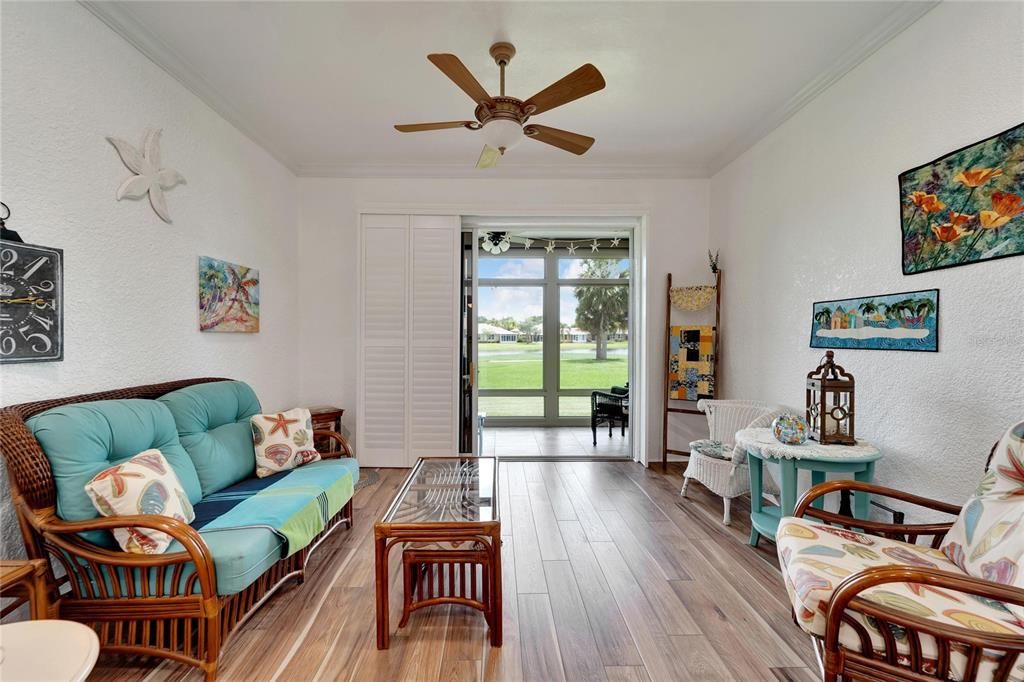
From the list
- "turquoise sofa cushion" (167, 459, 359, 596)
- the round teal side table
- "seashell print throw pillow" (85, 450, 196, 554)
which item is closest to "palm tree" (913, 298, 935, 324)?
the round teal side table

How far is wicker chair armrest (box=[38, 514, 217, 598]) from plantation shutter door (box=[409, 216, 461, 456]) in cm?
263

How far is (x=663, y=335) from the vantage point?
14.1 feet

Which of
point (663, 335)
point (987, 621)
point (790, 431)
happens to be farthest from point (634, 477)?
point (987, 621)

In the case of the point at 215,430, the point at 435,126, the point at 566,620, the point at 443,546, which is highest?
the point at 435,126

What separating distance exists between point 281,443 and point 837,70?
4077 mm

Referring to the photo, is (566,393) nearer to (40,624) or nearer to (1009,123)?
(1009,123)

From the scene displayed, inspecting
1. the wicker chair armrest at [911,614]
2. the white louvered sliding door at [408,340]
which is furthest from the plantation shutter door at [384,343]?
the wicker chair armrest at [911,614]

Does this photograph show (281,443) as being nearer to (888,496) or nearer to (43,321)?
(43,321)

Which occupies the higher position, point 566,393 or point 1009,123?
point 1009,123

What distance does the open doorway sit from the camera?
6.29 metres

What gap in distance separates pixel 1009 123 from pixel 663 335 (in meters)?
2.73

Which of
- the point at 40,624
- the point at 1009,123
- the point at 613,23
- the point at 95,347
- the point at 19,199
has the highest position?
the point at 613,23

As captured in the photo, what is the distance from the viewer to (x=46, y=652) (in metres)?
1.10

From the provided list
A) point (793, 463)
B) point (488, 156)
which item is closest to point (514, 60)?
point (488, 156)
